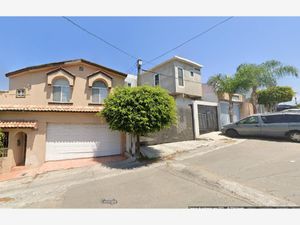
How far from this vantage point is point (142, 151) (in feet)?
36.1

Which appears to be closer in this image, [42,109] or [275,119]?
[42,109]

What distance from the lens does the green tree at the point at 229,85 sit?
16.1m

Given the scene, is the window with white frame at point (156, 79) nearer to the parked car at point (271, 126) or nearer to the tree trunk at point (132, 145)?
the parked car at point (271, 126)

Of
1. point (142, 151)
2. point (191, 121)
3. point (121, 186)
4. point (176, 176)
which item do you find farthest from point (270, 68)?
point (121, 186)

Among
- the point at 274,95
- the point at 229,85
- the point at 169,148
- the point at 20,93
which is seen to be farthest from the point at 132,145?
the point at 274,95

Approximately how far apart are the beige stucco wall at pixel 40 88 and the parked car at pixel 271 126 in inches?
434

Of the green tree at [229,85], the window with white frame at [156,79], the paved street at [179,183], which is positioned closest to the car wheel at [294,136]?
the paved street at [179,183]

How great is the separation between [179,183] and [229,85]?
1256 centimetres

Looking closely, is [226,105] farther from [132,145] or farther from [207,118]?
[132,145]

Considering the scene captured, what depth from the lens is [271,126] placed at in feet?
37.6

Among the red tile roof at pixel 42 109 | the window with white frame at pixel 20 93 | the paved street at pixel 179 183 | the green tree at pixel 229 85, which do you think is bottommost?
the paved street at pixel 179 183

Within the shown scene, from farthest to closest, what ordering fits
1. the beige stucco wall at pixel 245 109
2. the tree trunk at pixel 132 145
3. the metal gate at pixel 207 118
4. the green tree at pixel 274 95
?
the green tree at pixel 274 95
the beige stucco wall at pixel 245 109
the metal gate at pixel 207 118
the tree trunk at pixel 132 145

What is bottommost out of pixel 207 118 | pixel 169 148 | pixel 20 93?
pixel 169 148

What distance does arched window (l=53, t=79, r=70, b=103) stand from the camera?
1253cm
